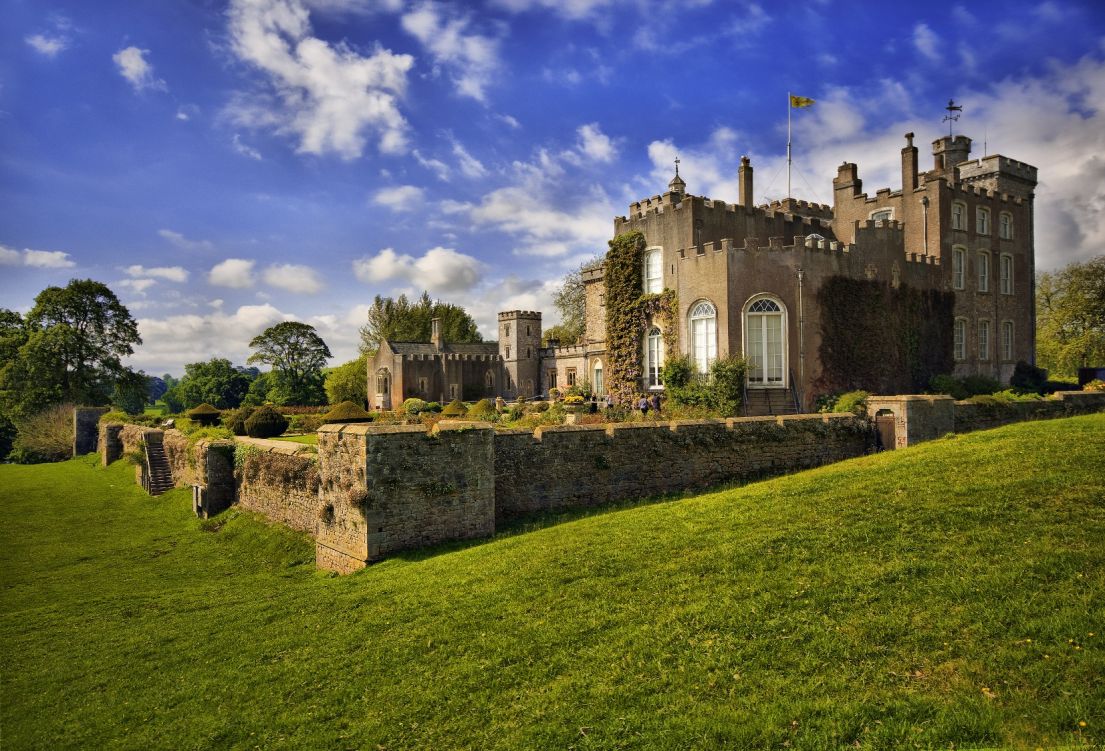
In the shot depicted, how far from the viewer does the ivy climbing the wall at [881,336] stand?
22.6 meters

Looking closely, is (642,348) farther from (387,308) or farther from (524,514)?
(387,308)

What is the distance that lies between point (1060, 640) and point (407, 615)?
674cm

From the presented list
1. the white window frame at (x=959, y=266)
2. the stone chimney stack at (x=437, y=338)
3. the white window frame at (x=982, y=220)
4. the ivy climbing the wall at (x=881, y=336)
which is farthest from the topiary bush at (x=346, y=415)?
the stone chimney stack at (x=437, y=338)

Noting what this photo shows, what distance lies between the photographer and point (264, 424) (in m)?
27.4

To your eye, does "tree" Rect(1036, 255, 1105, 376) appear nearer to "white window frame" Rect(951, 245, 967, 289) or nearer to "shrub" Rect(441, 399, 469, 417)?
"white window frame" Rect(951, 245, 967, 289)

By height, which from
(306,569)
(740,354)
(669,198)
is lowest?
(306,569)

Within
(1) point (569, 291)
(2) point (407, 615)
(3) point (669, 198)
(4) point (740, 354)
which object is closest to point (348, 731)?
(2) point (407, 615)

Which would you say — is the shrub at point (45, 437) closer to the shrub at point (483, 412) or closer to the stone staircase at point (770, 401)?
the shrub at point (483, 412)

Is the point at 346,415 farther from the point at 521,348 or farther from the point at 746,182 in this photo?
the point at 521,348

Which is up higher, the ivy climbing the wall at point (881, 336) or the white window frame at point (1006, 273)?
the white window frame at point (1006, 273)

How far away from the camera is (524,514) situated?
12.4 meters

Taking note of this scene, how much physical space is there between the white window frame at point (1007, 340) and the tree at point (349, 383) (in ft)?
171

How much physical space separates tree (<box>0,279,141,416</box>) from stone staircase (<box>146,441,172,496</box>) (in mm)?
22587

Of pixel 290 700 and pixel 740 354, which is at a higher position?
pixel 740 354
